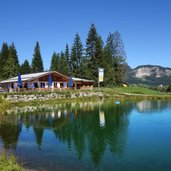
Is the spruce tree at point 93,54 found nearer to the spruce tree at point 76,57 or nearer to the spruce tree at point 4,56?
the spruce tree at point 76,57

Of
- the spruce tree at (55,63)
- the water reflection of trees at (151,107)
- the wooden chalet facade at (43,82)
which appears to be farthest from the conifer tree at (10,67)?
the water reflection of trees at (151,107)

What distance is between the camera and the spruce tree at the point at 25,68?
349 ft

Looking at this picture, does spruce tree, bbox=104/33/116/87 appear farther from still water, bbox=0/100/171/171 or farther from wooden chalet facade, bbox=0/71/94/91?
still water, bbox=0/100/171/171

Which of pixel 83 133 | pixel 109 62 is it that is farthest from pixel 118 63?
pixel 83 133

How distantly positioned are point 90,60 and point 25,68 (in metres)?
39.4

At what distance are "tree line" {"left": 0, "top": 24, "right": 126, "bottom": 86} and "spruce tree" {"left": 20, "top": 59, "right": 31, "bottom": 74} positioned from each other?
14.9ft

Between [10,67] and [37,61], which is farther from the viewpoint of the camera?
[37,61]

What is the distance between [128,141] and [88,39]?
62.4 metres

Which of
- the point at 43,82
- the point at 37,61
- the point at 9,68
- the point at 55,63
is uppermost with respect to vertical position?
the point at 37,61

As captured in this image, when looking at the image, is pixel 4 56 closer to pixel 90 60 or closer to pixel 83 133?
pixel 90 60

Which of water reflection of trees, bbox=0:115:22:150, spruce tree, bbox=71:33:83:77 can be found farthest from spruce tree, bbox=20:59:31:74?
water reflection of trees, bbox=0:115:22:150

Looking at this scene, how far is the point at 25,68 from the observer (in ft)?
354

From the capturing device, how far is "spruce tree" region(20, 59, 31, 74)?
349 feet

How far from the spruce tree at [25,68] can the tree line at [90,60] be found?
455 cm
